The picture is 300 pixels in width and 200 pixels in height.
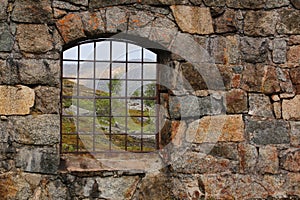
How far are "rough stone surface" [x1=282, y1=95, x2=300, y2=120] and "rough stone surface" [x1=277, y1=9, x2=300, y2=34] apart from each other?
61 centimetres

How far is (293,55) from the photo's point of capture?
3688mm

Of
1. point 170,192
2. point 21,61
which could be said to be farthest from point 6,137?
point 170,192

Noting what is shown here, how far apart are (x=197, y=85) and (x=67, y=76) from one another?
1.17 metres

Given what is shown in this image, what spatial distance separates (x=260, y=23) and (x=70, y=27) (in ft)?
5.54

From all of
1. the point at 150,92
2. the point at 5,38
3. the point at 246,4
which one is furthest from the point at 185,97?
the point at 5,38

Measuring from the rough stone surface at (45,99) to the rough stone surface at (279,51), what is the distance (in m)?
1.98

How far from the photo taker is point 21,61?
332cm

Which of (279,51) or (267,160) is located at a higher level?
(279,51)

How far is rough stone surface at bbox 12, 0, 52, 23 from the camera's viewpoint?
3320mm


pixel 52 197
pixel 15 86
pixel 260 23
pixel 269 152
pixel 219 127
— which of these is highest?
pixel 260 23

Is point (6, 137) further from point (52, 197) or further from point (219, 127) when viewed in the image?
point (219, 127)

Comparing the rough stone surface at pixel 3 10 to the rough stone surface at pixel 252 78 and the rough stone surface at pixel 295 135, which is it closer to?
the rough stone surface at pixel 252 78

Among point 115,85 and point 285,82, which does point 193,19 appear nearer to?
point 115,85

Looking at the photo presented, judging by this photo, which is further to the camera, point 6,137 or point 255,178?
point 255,178
